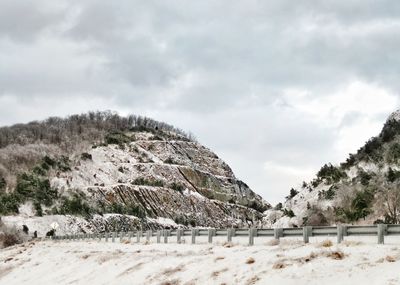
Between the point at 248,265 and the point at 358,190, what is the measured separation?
51.2m

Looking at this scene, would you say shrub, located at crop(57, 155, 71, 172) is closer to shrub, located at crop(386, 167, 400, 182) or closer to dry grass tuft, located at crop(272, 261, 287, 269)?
shrub, located at crop(386, 167, 400, 182)

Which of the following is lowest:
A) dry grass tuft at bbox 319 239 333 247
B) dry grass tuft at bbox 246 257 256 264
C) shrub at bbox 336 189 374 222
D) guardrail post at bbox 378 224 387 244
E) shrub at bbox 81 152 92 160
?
dry grass tuft at bbox 246 257 256 264

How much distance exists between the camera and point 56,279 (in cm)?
3691

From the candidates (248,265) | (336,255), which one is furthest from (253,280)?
(336,255)

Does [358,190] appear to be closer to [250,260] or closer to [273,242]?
[273,242]

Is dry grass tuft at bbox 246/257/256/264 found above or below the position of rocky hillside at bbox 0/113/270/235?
below

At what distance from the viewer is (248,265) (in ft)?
77.5

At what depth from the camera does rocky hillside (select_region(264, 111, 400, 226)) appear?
63.3 m

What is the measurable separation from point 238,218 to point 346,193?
387 feet

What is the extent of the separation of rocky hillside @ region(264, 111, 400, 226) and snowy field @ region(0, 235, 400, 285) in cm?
2991

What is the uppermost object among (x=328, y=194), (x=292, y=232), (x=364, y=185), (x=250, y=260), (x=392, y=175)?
(x=392, y=175)

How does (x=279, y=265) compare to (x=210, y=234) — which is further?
(x=210, y=234)

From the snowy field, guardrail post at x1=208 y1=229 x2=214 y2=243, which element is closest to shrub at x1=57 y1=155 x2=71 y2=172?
the snowy field

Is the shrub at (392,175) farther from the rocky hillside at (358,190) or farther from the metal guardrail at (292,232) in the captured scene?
the metal guardrail at (292,232)
